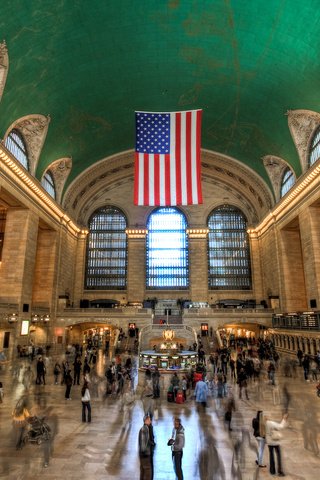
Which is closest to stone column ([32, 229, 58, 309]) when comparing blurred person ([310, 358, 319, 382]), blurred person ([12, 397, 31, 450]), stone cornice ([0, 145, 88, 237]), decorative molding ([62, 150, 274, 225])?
stone cornice ([0, 145, 88, 237])

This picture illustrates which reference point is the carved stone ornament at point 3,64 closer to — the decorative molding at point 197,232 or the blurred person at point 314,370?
the blurred person at point 314,370

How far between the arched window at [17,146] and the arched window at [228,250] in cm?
2137

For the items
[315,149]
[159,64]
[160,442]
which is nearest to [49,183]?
[159,64]

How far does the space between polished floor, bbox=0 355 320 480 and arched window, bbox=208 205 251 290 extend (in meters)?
25.1

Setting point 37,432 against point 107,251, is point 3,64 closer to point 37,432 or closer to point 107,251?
point 37,432

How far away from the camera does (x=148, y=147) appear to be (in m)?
16.0

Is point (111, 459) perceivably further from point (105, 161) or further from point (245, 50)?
point (105, 161)

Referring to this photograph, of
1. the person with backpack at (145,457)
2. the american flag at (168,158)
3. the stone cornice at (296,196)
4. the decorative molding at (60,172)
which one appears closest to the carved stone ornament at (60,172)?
the decorative molding at (60,172)

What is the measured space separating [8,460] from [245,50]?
74.6ft

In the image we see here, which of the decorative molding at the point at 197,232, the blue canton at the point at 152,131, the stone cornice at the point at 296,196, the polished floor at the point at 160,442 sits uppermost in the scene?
the decorative molding at the point at 197,232

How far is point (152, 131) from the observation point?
52.3 feet

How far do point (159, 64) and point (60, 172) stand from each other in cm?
1331

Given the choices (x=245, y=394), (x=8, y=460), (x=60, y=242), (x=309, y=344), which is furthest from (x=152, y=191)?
(x=60, y=242)

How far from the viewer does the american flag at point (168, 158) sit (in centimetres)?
1590
